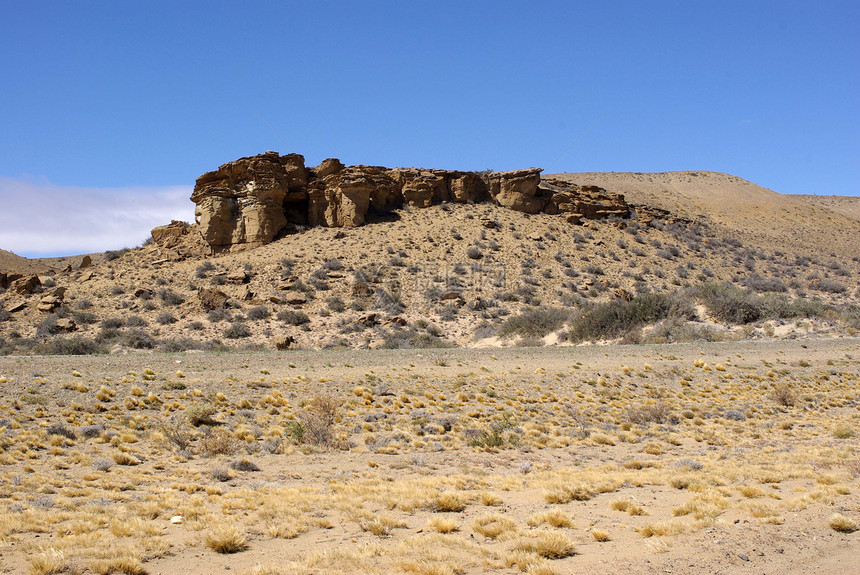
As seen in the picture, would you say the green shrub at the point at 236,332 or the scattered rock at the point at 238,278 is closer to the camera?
the green shrub at the point at 236,332

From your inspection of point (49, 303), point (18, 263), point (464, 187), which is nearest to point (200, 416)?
point (49, 303)

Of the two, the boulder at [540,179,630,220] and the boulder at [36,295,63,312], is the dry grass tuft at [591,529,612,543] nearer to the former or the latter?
the boulder at [36,295,63,312]

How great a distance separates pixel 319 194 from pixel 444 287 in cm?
1318

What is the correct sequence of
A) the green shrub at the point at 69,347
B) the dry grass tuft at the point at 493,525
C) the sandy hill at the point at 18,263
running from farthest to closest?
the sandy hill at the point at 18,263 < the green shrub at the point at 69,347 < the dry grass tuft at the point at 493,525

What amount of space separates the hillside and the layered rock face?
3.26 feet

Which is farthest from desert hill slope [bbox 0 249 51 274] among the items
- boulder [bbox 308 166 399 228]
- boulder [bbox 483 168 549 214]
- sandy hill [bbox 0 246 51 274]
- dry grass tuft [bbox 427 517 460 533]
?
dry grass tuft [bbox 427 517 460 533]

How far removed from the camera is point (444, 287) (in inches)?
1419

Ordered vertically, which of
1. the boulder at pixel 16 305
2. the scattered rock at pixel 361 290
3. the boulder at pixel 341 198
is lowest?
the boulder at pixel 16 305

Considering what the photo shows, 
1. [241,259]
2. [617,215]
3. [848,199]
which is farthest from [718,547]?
[848,199]

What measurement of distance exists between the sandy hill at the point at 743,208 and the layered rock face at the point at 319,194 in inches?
820

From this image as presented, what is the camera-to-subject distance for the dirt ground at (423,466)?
5.66 metres

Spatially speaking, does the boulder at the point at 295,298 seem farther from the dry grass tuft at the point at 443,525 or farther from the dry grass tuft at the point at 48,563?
the dry grass tuft at the point at 48,563

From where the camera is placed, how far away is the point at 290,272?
120 feet

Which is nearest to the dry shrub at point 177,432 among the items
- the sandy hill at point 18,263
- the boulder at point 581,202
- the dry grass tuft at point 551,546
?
the dry grass tuft at point 551,546
